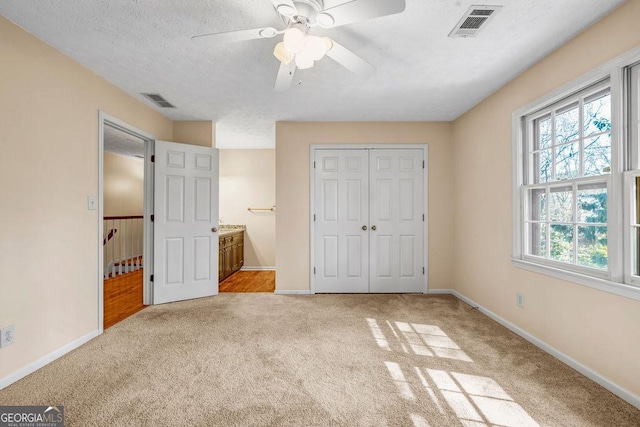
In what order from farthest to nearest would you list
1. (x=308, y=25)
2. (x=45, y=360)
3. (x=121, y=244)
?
(x=121, y=244), (x=45, y=360), (x=308, y=25)

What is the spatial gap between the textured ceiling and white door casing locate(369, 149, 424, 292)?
0.79 m

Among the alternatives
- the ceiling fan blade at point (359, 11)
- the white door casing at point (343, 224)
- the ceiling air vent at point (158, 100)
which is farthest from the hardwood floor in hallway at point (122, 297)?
the ceiling fan blade at point (359, 11)

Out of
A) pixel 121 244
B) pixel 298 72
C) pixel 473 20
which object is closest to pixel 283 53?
pixel 298 72

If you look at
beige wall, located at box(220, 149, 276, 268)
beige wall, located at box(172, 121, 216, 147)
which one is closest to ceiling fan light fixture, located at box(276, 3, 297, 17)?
beige wall, located at box(172, 121, 216, 147)

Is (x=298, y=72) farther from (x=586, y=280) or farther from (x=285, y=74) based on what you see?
(x=586, y=280)

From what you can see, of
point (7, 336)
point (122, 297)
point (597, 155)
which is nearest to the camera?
point (7, 336)

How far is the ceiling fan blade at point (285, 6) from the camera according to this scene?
4.80 ft

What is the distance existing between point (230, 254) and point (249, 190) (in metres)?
1.51

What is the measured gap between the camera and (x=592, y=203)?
84.2 inches

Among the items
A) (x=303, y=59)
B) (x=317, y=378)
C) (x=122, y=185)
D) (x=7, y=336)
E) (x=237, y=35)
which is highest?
(x=237, y=35)

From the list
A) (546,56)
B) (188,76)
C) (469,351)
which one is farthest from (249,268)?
(546,56)

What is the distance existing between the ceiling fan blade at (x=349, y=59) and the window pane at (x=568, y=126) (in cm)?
171

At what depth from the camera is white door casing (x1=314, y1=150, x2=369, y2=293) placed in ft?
13.9

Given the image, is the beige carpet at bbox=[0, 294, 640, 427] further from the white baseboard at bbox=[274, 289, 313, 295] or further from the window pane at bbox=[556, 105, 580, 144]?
the window pane at bbox=[556, 105, 580, 144]
